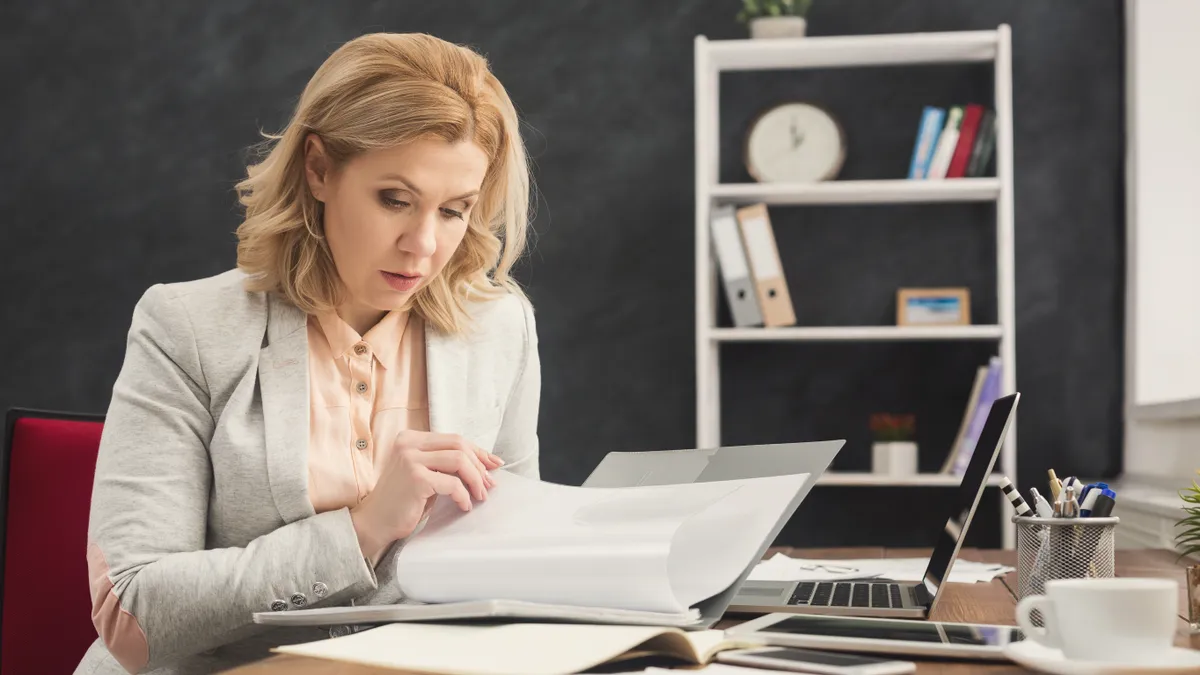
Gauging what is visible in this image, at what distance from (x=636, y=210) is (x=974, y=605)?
2.36 meters

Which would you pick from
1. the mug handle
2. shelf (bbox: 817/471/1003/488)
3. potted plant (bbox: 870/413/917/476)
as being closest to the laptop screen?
the mug handle

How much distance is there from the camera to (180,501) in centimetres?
114

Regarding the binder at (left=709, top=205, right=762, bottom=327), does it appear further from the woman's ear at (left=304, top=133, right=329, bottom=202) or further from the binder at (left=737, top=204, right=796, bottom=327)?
the woman's ear at (left=304, top=133, right=329, bottom=202)

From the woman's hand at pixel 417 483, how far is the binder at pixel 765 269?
2.04m

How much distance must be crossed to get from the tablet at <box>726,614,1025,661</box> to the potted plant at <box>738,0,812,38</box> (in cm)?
239

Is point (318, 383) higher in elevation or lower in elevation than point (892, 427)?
higher

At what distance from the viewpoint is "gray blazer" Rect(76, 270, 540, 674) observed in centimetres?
104

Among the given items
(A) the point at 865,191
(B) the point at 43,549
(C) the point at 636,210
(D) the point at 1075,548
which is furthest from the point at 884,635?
(C) the point at 636,210

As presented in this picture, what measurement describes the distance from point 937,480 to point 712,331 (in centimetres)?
68

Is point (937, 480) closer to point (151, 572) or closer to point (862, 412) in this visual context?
point (862, 412)

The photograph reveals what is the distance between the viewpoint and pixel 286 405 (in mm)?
1216

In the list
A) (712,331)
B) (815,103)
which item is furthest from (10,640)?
(815,103)

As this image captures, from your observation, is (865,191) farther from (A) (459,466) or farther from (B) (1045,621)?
(B) (1045,621)

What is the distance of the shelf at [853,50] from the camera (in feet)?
9.72
